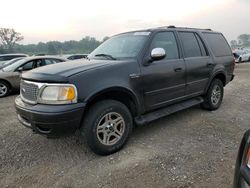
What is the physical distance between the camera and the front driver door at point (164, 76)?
379 cm

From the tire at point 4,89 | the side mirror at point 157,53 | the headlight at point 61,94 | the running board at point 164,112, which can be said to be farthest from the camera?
the tire at point 4,89

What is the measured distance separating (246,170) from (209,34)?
444 centimetres

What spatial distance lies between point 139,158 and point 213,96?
2.99 meters

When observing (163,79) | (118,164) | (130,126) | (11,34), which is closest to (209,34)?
(163,79)

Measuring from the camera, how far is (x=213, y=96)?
17.8 feet

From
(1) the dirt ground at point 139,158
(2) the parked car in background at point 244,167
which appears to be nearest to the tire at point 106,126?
(1) the dirt ground at point 139,158

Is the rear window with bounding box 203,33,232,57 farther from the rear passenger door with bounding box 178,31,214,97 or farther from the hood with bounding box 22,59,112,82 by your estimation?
the hood with bounding box 22,59,112,82

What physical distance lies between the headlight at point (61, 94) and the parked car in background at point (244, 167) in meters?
2.01

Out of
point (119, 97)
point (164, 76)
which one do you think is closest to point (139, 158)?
point (119, 97)

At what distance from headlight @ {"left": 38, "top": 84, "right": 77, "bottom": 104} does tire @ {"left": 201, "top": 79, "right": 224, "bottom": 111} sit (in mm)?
3495

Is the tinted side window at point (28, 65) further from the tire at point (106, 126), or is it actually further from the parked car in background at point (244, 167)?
the parked car in background at point (244, 167)

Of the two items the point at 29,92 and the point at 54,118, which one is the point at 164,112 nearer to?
the point at 54,118

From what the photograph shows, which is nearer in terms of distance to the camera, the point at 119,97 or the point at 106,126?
the point at 106,126

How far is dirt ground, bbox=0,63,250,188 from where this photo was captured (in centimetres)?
280
